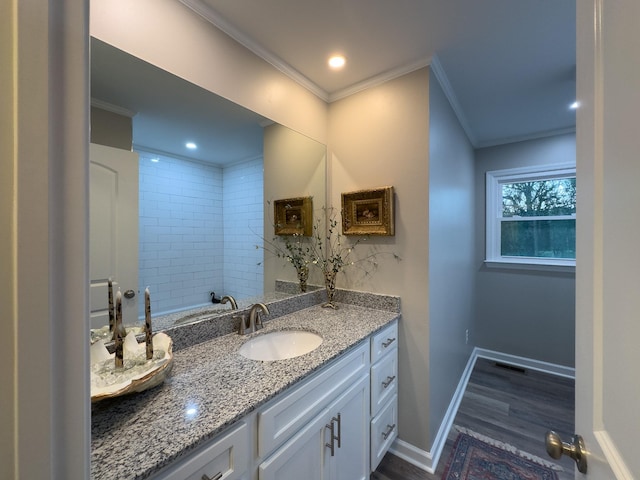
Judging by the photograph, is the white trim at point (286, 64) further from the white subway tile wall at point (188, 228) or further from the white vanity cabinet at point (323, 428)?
the white vanity cabinet at point (323, 428)

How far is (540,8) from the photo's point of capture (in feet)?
4.11

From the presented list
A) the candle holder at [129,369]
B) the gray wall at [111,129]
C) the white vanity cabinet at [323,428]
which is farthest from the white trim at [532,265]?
the gray wall at [111,129]

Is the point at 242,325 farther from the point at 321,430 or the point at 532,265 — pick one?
the point at 532,265

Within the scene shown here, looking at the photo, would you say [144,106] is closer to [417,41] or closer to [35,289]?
[35,289]

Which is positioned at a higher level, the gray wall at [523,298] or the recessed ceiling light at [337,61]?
the recessed ceiling light at [337,61]

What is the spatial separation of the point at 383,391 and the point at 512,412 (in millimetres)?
1395

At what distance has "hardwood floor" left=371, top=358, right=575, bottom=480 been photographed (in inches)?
66.1

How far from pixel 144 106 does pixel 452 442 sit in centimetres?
265

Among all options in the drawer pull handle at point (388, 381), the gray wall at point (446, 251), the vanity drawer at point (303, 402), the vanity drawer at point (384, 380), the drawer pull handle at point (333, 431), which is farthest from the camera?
the gray wall at point (446, 251)

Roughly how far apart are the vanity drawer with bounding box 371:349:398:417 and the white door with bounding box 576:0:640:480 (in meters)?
0.96

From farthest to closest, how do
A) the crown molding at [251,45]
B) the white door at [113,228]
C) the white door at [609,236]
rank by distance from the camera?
the crown molding at [251,45], the white door at [113,228], the white door at [609,236]

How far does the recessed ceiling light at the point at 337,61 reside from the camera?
161 cm

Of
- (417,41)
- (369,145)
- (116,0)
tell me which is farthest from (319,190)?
(116,0)

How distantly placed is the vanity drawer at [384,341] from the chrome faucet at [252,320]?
0.61 meters
